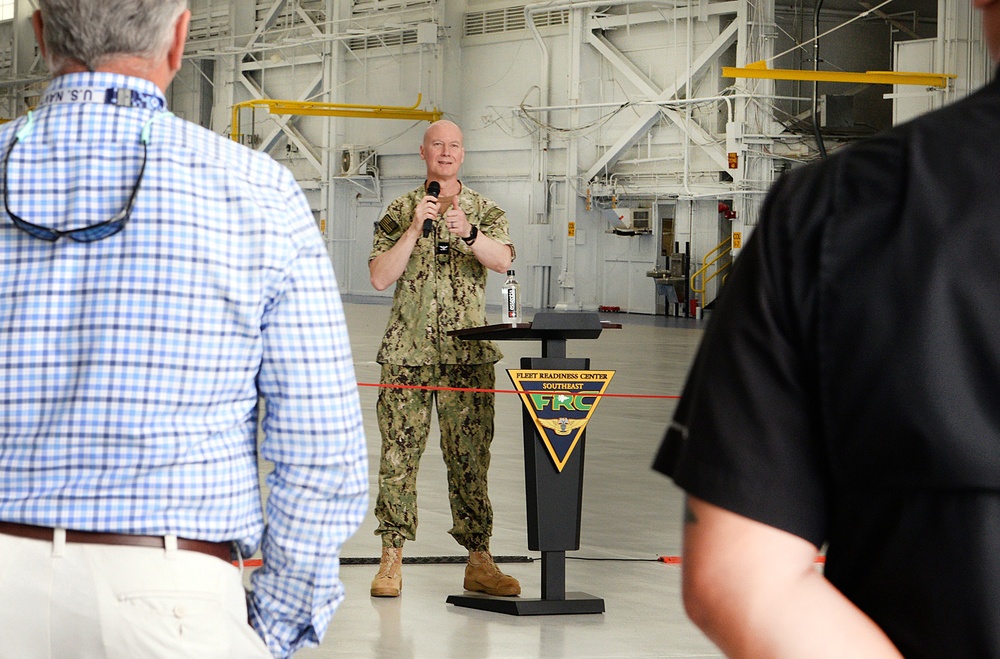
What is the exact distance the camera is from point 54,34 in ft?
5.47

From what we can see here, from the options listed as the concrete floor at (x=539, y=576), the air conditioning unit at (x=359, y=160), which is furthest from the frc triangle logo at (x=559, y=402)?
the air conditioning unit at (x=359, y=160)

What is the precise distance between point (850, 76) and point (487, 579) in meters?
13.0

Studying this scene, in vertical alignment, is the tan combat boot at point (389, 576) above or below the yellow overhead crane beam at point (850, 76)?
below

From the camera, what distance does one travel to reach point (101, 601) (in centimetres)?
154

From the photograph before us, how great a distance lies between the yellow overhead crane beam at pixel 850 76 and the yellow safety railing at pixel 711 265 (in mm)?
5570

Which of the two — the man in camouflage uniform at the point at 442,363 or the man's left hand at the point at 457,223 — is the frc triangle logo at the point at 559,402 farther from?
the man's left hand at the point at 457,223

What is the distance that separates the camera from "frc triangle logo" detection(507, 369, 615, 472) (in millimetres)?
4641

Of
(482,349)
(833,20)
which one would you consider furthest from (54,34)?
(833,20)

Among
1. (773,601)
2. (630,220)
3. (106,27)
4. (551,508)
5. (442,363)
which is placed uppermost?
(630,220)

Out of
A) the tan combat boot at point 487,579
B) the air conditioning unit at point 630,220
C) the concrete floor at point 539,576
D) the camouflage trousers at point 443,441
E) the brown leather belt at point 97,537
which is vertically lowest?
the concrete floor at point 539,576

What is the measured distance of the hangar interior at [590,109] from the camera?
65.8 feet

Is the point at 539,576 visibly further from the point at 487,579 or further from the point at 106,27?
the point at 106,27

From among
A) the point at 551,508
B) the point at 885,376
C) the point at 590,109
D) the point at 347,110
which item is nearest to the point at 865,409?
the point at 885,376

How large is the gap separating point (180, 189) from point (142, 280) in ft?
0.42
